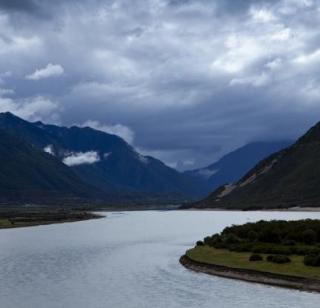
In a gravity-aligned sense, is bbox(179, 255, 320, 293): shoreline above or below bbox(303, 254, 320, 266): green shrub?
below

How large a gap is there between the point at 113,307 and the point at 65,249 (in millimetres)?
65609

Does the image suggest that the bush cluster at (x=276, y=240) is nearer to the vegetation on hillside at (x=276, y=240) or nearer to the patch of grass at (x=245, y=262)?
the vegetation on hillside at (x=276, y=240)

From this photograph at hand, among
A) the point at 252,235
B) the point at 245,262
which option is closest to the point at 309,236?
the point at 252,235

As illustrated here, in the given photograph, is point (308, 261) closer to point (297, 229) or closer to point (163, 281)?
point (163, 281)

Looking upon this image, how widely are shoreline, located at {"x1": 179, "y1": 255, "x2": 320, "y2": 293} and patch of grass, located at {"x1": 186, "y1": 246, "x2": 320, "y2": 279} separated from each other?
35.5 inches

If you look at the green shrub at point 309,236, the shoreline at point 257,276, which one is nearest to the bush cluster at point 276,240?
the green shrub at point 309,236

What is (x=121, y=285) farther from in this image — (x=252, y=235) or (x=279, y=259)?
(x=252, y=235)

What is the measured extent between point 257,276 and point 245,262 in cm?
881

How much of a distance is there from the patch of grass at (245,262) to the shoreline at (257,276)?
2.96 feet

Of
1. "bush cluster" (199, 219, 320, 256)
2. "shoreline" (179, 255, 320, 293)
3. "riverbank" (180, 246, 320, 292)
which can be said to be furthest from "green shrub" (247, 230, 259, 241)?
"shoreline" (179, 255, 320, 293)

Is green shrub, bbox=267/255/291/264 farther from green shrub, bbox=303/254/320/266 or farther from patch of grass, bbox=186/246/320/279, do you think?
green shrub, bbox=303/254/320/266

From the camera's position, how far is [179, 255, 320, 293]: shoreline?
6431 centimetres

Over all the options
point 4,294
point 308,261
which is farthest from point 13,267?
point 308,261

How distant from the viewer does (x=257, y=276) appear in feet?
237
